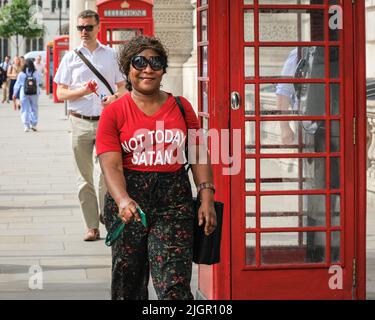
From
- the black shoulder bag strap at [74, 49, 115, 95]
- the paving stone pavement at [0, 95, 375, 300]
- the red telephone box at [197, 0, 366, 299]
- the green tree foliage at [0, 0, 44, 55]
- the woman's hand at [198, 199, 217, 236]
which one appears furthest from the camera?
the green tree foliage at [0, 0, 44, 55]

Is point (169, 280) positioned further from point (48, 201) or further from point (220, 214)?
point (48, 201)

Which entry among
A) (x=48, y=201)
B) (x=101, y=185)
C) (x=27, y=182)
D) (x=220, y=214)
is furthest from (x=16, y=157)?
(x=220, y=214)

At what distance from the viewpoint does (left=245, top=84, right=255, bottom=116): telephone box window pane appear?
6.34m

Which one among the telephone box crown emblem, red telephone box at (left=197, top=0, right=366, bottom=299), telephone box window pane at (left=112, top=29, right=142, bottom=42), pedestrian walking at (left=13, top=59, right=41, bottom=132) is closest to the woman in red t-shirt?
red telephone box at (left=197, top=0, right=366, bottom=299)

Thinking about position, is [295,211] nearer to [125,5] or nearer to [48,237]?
[48,237]

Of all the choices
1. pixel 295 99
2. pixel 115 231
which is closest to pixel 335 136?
pixel 295 99

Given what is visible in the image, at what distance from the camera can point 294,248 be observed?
6.61 metres

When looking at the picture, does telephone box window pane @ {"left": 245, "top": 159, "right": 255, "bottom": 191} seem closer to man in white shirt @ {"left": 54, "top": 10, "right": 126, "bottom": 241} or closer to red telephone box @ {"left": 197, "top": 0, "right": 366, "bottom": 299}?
red telephone box @ {"left": 197, "top": 0, "right": 366, "bottom": 299}

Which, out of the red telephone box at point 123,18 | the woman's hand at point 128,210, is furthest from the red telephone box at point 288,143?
the red telephone box at point 123,18

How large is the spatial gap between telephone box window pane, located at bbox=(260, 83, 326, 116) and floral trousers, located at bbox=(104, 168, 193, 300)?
1490 millimetres

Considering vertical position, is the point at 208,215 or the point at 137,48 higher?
the point at 137,48

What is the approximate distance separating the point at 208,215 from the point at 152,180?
0.30 meters

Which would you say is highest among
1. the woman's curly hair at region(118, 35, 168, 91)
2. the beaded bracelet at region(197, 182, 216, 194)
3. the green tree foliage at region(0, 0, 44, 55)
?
the green tree foliage at region(0, 0, 44, 55)

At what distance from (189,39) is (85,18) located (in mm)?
15335
